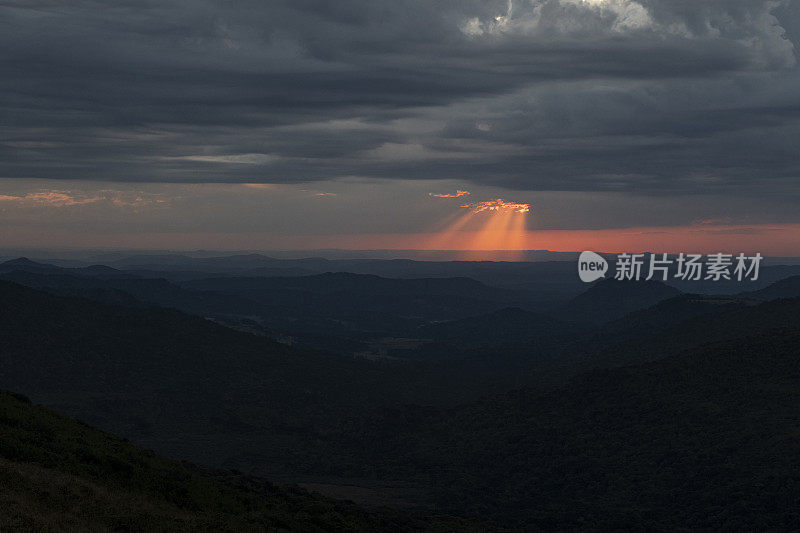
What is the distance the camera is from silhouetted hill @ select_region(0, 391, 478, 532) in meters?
29.9

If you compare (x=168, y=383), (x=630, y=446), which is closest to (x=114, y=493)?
(x=630, y=446)

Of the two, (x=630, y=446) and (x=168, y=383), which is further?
(x=168, y=383)

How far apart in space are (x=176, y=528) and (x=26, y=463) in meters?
7.93

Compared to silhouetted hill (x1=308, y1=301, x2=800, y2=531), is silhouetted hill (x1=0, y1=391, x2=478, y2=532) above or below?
above

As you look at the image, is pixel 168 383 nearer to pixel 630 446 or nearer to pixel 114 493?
pixel 630 446

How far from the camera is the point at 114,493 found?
3619cm

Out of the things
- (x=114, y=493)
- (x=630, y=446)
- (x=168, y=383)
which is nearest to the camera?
(x=114, y=493)

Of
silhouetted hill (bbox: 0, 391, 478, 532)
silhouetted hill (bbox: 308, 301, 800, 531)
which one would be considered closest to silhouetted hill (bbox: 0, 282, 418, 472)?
silhouetted hill (bbox: 308, 301, 800, 531)

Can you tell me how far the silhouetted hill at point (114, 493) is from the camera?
98.1 feet

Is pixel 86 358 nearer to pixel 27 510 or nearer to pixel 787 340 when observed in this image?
pixel 787 340

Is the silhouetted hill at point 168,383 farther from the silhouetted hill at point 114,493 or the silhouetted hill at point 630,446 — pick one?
the silhouetted hill at point 114,493

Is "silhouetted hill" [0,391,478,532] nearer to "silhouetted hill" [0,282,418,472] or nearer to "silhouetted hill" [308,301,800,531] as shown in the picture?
"silhouetted hill" [308,301,800,531]

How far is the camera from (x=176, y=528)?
110 feet

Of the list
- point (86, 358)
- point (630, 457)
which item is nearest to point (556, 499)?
point (630, 457)
